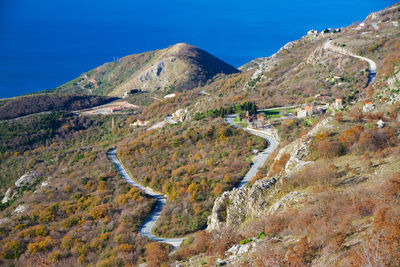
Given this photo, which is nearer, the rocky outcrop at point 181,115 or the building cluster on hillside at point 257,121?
the building cluster on hillside at point 257,121

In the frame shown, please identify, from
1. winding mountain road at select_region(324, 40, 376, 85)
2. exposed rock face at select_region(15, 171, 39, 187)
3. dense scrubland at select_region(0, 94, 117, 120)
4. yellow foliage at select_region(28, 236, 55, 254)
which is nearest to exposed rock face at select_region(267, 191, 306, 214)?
yellow foliage at select_region(28, 236, 55, 254)

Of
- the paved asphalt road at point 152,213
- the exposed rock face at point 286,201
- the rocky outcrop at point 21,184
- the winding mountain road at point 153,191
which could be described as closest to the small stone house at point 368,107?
the winding mountain road at point 153,191

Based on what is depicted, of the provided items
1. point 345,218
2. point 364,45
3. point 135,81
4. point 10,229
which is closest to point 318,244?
point 345,218

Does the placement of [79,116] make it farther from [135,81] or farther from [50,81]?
[50,81]

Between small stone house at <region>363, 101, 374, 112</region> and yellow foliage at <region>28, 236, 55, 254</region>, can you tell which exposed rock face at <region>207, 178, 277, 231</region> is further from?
small stone house at <region>363, 101, 374, 112</region>

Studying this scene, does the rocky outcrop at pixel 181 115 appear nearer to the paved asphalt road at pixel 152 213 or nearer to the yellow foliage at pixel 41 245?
the paved asphalt road at pixel 152 213

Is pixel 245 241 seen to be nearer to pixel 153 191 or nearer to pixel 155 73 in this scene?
pixel 153 191

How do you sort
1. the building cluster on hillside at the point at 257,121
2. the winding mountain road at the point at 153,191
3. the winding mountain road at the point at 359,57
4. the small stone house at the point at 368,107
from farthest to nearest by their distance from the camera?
the winding mountain road at the point at 359,57 < the building cluster on hillside at the point at 257,121 < the small stone house at the point at 368,107 < the winding mountain road at the point at 153,191
